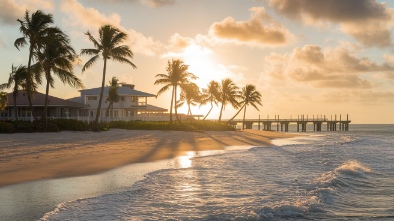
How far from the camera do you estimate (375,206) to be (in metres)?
9.84

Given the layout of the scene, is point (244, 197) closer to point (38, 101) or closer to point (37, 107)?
point (38, 101)

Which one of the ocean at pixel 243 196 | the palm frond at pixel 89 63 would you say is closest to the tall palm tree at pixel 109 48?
the palm frond at pixel 89 63

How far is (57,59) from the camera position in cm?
3728

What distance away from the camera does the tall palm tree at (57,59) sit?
→ 121 feet

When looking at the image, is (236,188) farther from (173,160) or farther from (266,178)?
(173,160)

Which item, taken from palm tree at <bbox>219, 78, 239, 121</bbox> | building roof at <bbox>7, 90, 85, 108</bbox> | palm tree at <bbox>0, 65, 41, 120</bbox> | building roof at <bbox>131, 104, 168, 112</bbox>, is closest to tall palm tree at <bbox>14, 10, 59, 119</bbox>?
palm tree at <bbox>0, 65, 41, 120</bbox>

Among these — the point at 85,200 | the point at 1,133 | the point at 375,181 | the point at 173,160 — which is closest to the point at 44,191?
the point at 85,200

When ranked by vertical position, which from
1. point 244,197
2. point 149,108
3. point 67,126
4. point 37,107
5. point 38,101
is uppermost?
point 38,101

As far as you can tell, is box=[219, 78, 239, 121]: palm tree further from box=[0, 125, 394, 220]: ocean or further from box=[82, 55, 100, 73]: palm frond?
box=[0, 125, 394, 220]: ocean

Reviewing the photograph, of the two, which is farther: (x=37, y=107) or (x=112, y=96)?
(x=112, y=96)

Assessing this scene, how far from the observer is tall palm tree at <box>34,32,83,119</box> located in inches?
1451

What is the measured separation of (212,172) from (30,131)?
73.2 feet

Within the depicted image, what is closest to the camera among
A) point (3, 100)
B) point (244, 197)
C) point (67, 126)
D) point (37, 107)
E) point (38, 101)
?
point (244, 197)

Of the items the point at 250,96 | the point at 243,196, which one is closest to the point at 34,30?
the point at 243,196
